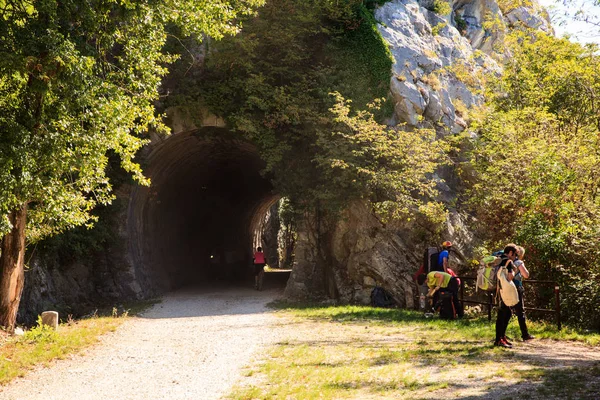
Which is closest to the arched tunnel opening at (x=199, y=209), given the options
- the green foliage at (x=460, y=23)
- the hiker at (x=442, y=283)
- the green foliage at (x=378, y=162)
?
the green foliage at (x=378, y=162)

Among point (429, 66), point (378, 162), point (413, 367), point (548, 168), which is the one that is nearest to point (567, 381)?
point (413, 367)

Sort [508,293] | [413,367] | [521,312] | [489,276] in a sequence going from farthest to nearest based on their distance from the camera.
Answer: [489,276], [521,312], [508,293], [413,367]

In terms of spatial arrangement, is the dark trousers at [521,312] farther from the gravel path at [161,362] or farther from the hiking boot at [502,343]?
the gravel path at [161,362]

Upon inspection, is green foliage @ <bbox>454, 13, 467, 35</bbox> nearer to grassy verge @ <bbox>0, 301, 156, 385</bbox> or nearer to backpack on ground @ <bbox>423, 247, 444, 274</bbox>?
backpack on ground @ <bbox>423, 247, 444, 274</bbox>

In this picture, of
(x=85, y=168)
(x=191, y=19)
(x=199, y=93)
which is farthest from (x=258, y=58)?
(x=85, y=168)

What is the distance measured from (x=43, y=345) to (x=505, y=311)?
24.1ft

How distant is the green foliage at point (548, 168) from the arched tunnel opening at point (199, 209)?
900cm

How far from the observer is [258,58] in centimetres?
1891

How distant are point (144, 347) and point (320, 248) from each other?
9701 millimetres

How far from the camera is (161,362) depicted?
8.70 meters

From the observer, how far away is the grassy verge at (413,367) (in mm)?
6309

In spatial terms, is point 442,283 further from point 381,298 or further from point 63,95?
point 63,95

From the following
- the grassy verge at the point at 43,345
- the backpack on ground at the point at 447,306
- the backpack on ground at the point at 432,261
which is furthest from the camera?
the backpack on ground at the point at 432,261

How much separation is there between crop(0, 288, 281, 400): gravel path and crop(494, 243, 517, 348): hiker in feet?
12.4
